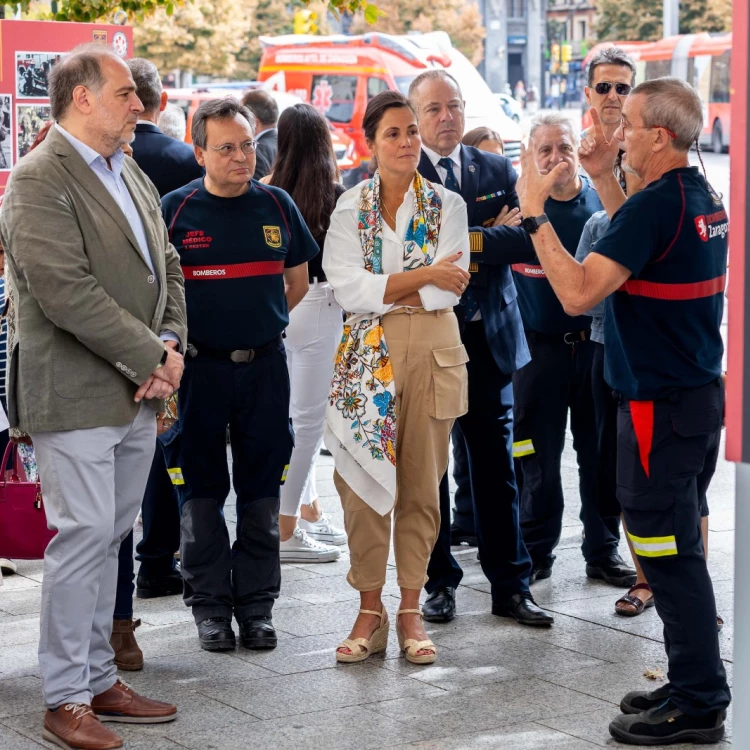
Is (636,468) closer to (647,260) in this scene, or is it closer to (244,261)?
(647,260)

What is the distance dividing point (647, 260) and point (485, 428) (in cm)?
153

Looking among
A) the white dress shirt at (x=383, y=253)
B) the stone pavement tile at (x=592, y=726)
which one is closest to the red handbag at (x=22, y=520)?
the white dress shirt at (x=383, y=253)

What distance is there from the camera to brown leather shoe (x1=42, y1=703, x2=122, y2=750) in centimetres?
409

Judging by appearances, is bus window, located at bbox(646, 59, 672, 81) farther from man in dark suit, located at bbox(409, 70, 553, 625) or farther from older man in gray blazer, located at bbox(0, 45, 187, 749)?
older man in gray blazer, located at bbox(0, 45, 187, 749)

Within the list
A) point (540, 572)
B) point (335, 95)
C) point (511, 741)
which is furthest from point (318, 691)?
Result: point (335, 95)

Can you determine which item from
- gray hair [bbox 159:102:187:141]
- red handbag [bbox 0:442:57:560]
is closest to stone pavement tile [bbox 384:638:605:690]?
red handbag [bbox 0:442:57:560]

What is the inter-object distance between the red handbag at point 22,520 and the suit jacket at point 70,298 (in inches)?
Answer: 31.6

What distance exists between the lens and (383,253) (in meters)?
5.04

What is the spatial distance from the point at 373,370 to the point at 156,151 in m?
1.95

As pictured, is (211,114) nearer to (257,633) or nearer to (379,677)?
(257,633)

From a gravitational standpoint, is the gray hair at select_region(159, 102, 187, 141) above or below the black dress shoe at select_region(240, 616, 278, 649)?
above

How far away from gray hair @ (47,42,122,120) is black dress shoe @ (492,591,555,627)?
8.86 feet

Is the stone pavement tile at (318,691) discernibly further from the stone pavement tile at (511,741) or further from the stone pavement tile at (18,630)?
the stone pavement tile at (18,630)

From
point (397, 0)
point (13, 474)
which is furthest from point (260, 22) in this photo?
point (13, 474)
